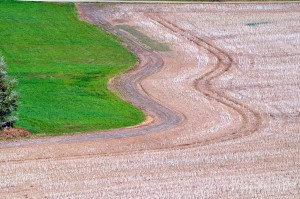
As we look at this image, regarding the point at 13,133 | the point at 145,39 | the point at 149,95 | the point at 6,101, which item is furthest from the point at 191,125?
the point at 145,39

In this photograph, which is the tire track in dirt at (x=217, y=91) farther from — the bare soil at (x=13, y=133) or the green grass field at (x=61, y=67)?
the bare soil at (x=13, y=133)

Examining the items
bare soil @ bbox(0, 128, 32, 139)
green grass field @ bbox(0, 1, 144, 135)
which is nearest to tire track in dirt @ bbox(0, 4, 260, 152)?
green grass field @ bbox(0, 1, 144, 135)

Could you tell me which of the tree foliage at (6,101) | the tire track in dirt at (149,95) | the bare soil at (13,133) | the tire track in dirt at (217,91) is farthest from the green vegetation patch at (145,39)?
the bare soil at (13,133)

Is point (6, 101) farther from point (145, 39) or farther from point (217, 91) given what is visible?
point (145, 39)

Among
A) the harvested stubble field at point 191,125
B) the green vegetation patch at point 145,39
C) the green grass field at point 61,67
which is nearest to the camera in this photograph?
the harvested stubble field at point 191,125

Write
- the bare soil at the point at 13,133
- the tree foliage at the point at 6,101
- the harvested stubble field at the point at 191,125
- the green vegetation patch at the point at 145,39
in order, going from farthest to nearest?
1. the green vegetation patch at the point at 145,39
2. the tree foliage at the point at 6,101
3. the bare soil at the point at 13,133
4. the harvested stubble field at the point at 191,125

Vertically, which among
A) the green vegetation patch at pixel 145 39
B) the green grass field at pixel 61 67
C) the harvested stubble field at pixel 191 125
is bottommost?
the green grass field at pixel 61 67

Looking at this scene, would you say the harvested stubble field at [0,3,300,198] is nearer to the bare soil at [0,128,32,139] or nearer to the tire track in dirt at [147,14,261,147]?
the tire track in dirt at [147,14,261,147]
